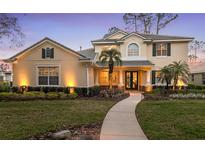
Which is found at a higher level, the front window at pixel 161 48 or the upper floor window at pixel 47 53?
the front window at pixel 161 48

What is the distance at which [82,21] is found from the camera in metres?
18.6

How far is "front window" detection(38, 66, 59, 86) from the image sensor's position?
17.3 meters

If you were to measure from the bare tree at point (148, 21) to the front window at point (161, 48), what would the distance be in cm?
1082

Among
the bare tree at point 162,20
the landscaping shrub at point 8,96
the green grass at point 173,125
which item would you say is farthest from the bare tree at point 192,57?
the landscaping shrub at point 8,96

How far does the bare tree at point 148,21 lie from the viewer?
30109 mm

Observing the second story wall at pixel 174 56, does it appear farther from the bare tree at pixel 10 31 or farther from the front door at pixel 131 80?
the bare tree at pixel 10 31

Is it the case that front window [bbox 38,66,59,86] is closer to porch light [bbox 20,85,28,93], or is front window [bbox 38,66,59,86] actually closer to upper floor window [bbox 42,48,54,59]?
upper floor window [bbox 42,48,54,59]

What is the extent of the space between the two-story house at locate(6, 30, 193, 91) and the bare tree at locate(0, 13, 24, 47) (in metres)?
1.70

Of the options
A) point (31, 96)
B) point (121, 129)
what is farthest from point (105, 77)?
point (121, 129)

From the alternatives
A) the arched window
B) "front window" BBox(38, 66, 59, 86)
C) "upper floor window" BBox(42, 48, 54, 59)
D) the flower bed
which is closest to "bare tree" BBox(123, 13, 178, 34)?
the arched window

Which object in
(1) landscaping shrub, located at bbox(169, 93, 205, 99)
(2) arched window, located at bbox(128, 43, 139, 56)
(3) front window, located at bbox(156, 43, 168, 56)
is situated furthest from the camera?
(2) arched window, located at bbox(128, 43, 139, 56)
